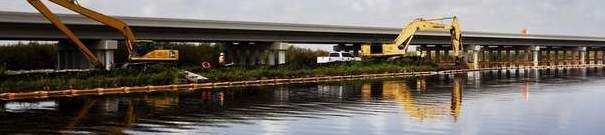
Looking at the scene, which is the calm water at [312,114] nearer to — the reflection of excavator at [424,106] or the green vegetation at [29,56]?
the reflection of excavator at [424,106]

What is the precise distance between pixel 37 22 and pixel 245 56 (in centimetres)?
3236

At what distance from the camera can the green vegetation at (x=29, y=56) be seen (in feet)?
263

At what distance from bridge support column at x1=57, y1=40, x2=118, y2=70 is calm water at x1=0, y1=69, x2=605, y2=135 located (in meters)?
30.2

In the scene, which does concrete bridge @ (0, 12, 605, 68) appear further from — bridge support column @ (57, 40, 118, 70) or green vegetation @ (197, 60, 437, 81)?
green vegetation @ (197, 60, 437, 81)

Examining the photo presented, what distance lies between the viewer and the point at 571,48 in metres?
143

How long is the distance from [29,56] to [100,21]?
37.1 meters

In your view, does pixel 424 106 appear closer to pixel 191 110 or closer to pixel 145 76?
pixel 191 110

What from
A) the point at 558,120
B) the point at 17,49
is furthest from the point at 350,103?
the point at 17,49

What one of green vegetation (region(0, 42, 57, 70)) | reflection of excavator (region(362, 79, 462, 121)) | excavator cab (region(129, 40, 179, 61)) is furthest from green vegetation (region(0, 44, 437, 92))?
reflection of excavator (region(362, 79, 462, 121))

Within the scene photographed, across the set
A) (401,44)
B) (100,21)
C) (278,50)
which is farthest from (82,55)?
(401,44)

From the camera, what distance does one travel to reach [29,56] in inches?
3258

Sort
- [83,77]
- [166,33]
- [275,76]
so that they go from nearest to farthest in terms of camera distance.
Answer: [83,77], [275,76], [166,33]

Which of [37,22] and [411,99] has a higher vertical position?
[37,22]

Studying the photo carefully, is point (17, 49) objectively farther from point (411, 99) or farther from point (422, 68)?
point (411, 99)
